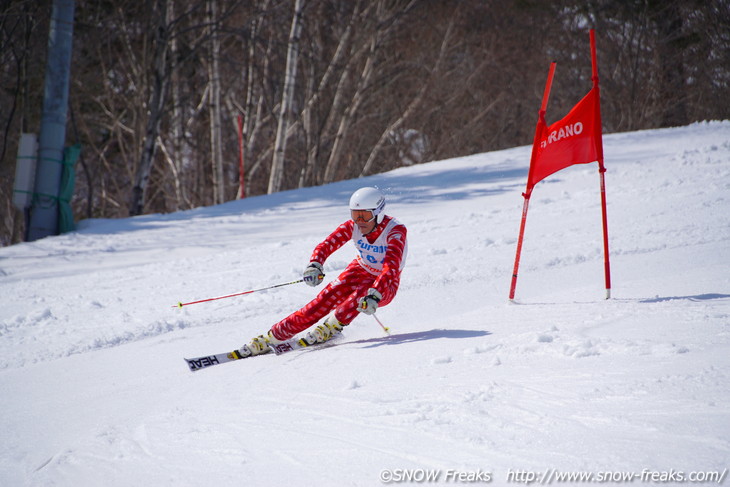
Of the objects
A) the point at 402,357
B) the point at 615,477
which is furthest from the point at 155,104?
the point at 615,477

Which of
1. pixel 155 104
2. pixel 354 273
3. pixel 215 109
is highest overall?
pixel 215 109

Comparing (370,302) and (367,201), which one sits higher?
(367,201)

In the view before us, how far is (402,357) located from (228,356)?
55.9 inches

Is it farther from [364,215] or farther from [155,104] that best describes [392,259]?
[155,104]

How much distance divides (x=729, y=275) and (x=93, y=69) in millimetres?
16303

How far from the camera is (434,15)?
61.0 ft

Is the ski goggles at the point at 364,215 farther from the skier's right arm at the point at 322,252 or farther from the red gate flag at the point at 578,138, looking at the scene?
the red gate flag at the point at 578,138

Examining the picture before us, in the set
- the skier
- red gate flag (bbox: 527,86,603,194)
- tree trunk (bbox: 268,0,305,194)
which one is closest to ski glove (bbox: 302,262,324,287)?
the skier

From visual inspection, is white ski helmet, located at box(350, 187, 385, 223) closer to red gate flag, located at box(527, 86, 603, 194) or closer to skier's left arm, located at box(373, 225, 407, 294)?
skier's left arm, located at box(373, 225, 407, 294)

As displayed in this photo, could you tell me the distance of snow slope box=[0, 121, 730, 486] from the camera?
8.92 feet

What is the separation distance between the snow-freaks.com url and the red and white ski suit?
2.33 metres

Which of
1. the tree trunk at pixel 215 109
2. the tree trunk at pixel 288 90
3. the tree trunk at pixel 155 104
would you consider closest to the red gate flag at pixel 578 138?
the tree trunk at pixel 288 90

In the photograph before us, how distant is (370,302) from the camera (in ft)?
14.2

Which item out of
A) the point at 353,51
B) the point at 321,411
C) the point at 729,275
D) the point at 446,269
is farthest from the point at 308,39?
the point at 321,411
